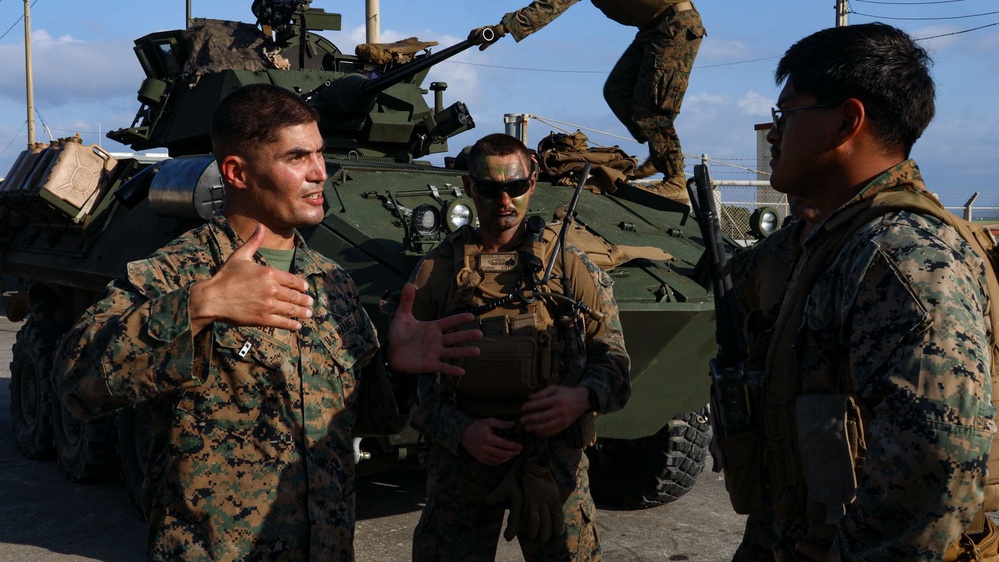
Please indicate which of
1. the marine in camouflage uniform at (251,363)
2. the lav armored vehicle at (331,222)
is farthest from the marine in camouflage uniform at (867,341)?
the lav armored vehicle at (331,222)

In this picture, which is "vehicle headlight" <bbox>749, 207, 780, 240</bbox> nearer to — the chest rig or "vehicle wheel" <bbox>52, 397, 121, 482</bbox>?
the chest rig

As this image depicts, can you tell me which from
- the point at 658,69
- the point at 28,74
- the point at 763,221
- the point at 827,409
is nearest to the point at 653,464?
the point at 763,221

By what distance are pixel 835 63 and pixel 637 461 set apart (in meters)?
4.41

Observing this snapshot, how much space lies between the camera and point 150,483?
2.47m

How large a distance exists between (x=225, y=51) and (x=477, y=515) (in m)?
5.45

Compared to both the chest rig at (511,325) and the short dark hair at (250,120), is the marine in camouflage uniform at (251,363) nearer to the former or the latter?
the short dark hair at (250,120)

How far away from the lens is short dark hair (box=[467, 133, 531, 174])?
143 inches

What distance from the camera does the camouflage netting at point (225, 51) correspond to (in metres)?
7.83

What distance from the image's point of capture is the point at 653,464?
612cm

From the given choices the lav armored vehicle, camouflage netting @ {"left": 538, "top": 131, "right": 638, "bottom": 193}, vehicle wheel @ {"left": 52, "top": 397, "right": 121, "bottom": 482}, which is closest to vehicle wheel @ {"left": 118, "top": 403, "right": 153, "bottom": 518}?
the lav armored vehicle

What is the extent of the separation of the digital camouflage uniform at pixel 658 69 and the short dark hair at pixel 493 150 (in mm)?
2861

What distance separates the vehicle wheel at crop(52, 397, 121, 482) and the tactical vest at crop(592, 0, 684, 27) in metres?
3.89

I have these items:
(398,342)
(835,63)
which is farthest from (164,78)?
(835,63)

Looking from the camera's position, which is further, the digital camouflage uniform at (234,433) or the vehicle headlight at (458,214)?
the vehicle headlight at (458,214)
